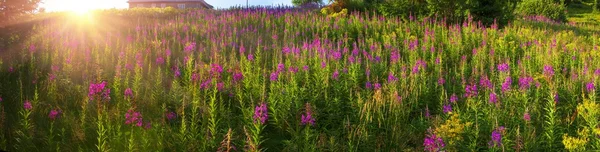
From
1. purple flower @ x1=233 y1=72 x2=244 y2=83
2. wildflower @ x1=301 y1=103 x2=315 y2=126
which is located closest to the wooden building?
purple flower @ x1=233 y1=72 x2=244 y2=83

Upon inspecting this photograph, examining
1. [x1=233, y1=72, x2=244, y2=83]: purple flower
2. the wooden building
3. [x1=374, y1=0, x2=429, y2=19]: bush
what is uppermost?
the wooden building

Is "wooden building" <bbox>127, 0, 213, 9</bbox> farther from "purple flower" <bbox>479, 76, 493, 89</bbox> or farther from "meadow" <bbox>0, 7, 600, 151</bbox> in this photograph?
"purple flower" <bbox>479, 76, 493, 89</bbox>

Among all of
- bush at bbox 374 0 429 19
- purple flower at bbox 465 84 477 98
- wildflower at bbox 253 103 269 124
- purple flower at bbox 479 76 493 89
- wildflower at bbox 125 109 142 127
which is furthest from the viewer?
bush at bbox 374 0 429 19

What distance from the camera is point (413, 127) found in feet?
15.5

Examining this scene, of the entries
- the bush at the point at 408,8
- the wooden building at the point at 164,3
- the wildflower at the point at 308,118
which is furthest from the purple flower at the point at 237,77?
the wooden building at the point at 164,3

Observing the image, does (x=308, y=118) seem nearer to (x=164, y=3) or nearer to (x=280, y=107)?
(x=280, y=107)

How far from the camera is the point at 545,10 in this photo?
2528cm

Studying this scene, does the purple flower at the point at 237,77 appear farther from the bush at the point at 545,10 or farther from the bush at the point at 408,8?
the bush at the point at 545,10

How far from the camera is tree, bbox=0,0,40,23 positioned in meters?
10.1

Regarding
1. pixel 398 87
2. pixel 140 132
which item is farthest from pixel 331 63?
pixel 140 132

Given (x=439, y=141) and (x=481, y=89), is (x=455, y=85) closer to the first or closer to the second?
Answer: (x=481, y=89)

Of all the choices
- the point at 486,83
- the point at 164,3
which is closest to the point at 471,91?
the point at 486,83

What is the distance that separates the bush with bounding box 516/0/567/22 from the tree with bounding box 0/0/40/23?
24.1 metres

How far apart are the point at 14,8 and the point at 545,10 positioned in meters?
26.5
